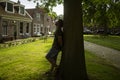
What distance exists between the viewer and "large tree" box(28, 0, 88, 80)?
7.50m

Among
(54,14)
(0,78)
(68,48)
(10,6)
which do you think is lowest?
(0,78)

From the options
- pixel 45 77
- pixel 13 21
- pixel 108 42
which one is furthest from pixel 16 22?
pixel 45 77

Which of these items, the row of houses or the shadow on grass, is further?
the row of houses

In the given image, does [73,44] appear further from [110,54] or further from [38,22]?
[38,22]

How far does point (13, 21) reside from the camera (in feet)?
111

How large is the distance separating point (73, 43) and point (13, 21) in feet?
89.9

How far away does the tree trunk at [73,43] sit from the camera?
7504mm

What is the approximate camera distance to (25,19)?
38688 mm

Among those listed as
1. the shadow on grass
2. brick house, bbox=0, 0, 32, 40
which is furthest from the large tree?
brick house, bbox=0, 0, 32, 40

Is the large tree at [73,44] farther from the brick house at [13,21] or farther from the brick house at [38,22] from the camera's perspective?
the brick house at [38,22]

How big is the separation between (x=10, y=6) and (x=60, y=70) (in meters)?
28.2

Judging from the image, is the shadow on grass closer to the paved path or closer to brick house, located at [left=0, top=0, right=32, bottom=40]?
the paved path

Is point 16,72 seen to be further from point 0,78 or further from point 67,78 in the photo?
point 67,78

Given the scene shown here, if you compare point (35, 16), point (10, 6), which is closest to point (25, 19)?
point (10, 6)
